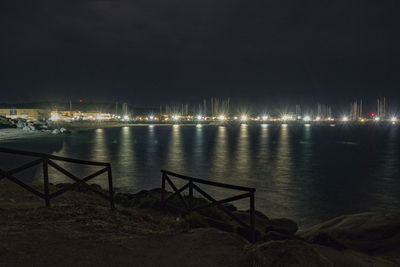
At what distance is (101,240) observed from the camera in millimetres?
6926

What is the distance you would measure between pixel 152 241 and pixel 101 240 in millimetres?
1187

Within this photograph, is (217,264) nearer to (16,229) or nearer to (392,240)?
(16,229)

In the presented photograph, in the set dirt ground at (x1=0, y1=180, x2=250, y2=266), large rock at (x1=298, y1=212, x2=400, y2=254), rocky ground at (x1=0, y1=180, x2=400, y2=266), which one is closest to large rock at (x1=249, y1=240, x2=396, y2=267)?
rocky ground at (x1=0, y1=180, x2=400, y2=266)

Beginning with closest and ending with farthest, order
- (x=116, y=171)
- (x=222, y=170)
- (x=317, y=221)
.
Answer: (x=317, y=221)
(x=116, y=171)
(x=222, y=170)

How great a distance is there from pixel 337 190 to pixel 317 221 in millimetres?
8127

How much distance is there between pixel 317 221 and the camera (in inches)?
575

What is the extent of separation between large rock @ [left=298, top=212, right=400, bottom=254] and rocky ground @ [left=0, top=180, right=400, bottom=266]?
3 cm

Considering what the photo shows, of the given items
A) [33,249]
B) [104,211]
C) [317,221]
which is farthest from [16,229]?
[317,221]

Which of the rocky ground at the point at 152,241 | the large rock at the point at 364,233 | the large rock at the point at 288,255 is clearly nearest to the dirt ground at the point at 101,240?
the rocky ground at the point at 152,241

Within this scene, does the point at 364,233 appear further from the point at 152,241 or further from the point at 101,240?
the point at 101,240

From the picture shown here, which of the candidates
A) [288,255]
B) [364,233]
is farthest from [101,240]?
[364,233]

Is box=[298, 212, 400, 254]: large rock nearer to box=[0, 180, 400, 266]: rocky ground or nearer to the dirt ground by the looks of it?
box=[0, 180, 400, 266]: rocky ground

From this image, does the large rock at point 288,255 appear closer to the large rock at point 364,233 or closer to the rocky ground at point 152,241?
the rocky ground at point 152,241

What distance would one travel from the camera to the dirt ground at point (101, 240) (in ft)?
19.4
